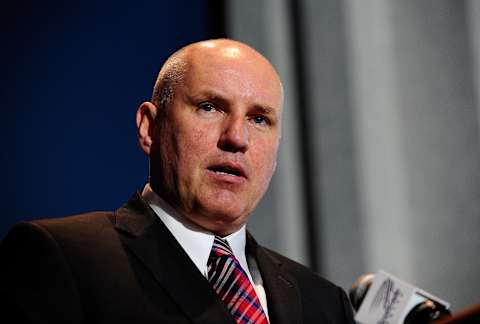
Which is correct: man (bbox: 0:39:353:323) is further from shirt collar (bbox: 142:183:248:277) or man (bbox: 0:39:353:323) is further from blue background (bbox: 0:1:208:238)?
blue background (bbox: 0:1:208:238)

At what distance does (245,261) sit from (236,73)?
1.41 feet

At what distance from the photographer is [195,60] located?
153cm

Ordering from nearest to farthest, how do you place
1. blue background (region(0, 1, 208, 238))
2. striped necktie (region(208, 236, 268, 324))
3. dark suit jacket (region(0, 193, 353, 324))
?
1. dark suit jacket (region(0, 193, 353, 324))
2. striped necktie (region(208, 236, 268, 324))
3. blue background (region(0, 1, 208, 238))

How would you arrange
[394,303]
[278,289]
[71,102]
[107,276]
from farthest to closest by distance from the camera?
[71,102] < [278,289] < [394,303] < [107,276]

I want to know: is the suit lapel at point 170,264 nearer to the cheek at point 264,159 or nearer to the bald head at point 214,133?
the bald head at point 214,133

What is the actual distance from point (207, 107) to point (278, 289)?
0.43 metres

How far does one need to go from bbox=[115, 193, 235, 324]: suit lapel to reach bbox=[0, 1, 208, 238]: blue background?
27.8 inches

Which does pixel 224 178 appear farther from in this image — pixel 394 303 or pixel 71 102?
pixel 71 102

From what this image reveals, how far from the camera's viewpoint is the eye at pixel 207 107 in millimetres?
1471

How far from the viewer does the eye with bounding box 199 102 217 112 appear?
147 centimetres

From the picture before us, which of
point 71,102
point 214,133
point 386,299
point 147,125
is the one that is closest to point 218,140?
point 214,133

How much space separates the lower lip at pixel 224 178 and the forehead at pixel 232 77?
0.17m

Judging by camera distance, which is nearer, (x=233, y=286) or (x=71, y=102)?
(x=233, y=286)

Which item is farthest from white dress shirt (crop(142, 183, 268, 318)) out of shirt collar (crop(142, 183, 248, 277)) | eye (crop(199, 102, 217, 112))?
eye (crop(199, 102, 217, 112))
